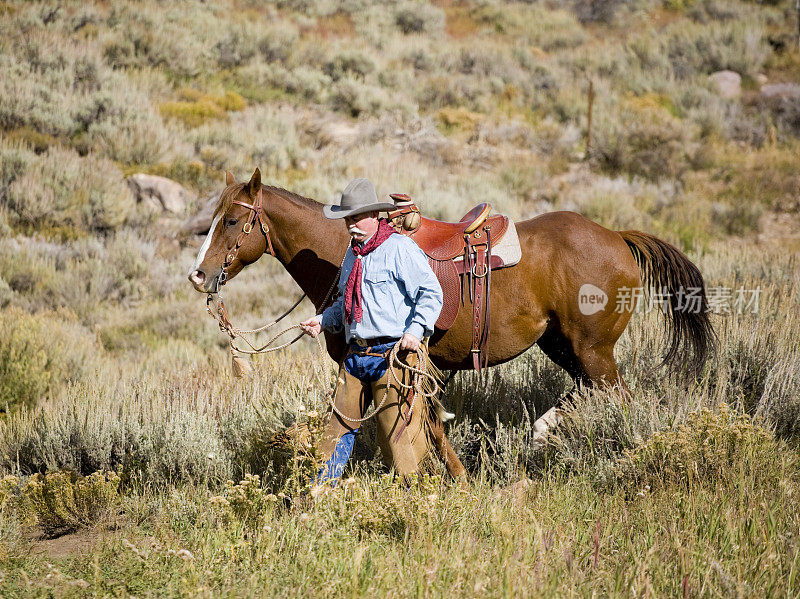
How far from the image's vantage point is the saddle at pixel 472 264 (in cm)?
439

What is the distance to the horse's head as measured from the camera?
4.41 meters

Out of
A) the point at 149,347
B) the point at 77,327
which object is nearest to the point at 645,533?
the point at 149,347

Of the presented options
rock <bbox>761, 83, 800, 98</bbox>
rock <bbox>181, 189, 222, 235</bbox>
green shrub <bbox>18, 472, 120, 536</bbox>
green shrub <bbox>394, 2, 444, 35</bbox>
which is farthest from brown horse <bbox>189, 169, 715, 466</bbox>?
green shrub <bbox>394, 2, 444, 35</bbox>

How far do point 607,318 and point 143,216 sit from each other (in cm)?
→ 969

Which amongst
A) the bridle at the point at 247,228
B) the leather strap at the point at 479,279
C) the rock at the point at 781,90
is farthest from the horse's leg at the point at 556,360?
the rock at the point at 781,90

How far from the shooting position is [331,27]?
23.2 meters

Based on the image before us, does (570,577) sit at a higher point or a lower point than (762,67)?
lower

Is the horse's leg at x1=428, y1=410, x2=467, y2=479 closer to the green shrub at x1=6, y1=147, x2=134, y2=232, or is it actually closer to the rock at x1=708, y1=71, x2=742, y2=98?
Answer: the green shrub at x1=6, y1=147, x2=134, y2=232

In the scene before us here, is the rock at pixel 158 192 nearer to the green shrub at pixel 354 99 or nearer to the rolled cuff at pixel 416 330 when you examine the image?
the green shrub at pixel 354 99

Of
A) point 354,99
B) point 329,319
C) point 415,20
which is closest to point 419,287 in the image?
point 329,319

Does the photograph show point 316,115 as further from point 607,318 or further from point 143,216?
point 607,318

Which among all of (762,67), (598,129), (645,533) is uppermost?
(762,67)

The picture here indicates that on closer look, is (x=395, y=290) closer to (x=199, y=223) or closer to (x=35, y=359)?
(x=35, y=359)

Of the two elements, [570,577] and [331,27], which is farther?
[331,27]
